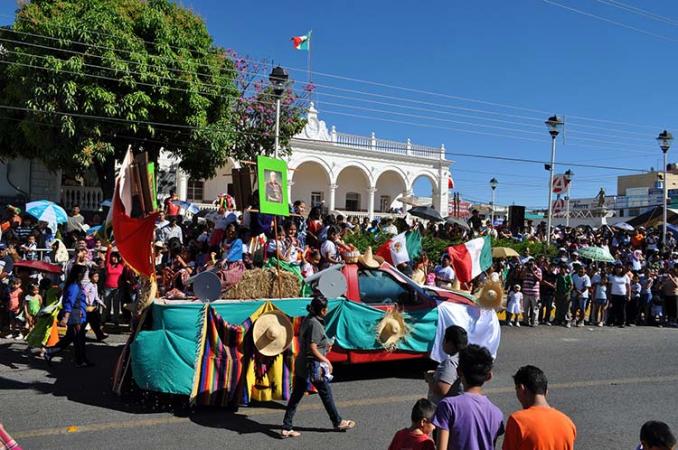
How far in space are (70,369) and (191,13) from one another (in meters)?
16.4

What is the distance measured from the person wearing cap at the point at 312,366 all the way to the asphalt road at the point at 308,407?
0.24 m

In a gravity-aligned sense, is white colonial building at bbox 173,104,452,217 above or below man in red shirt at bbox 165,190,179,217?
above

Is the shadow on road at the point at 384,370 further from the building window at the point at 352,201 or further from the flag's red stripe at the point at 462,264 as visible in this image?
the building window at the point at 352,201

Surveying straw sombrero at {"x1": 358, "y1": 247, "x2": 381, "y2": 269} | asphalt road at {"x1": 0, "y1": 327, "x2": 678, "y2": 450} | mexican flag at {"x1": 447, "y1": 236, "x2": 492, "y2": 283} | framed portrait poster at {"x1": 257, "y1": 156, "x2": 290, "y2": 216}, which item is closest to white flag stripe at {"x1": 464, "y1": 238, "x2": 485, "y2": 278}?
mexican flag at {"x1": 447, "y1": 236, "x2": 492, "y2": 283}

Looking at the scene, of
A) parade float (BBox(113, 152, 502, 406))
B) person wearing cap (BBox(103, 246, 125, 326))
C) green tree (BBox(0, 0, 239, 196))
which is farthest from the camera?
green tree (BBox(0, 0, 239, 196))

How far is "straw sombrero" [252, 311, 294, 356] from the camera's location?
6973mm

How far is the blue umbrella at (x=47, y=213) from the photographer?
14.5 meters

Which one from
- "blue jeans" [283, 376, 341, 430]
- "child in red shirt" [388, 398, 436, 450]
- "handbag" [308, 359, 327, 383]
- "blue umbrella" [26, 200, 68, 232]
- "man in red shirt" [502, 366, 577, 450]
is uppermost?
"blue umbrella" [26, 200, 68, 232]

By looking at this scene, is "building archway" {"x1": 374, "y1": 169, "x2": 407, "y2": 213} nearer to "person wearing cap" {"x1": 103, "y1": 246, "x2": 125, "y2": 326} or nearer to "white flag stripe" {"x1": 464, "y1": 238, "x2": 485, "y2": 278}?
"white flag stripe" {"x1": 464, "y1": 238, "x2": 485, "y2": 278}

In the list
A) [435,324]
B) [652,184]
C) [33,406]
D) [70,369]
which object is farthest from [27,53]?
[652,184]

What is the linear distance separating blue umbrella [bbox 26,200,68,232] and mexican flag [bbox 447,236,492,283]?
31.4 feet

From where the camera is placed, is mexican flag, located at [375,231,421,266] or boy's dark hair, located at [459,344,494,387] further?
mexican flag, located at [375,231,421,266]

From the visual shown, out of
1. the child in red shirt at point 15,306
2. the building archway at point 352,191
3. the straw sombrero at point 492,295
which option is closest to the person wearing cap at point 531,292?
the straw sombrero at point 492,295

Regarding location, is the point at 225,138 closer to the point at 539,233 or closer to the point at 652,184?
the point at 539,233
